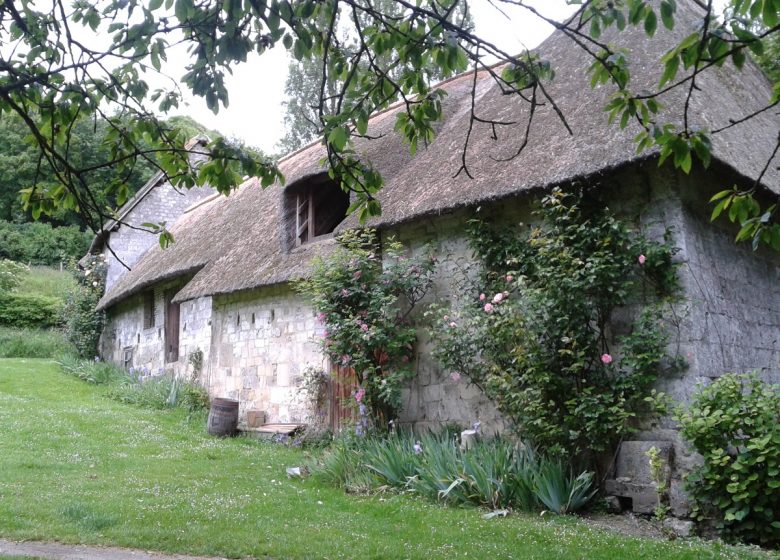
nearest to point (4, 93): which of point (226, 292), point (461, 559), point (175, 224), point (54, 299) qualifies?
point (461, 559)

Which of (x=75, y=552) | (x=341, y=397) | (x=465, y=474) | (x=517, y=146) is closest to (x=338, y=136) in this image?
(x=75, y=552)

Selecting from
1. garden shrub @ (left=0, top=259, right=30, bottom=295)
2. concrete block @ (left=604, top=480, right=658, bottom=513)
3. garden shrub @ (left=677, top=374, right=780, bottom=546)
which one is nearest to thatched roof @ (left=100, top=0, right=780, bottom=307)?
garden shrub @ (left=677, top=374, right=780, bottom=546)

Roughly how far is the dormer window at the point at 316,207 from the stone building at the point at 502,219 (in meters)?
0.02

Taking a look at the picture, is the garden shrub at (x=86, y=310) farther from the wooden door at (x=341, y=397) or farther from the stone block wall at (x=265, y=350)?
the wooden door at (x=341, y=397)

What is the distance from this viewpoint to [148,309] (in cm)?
1772

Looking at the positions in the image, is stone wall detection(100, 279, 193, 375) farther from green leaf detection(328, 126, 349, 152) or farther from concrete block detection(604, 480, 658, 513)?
green leaf detection(328, 126, 349, 152)

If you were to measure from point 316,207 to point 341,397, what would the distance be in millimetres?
3631

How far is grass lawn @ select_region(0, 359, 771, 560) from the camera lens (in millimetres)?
4980

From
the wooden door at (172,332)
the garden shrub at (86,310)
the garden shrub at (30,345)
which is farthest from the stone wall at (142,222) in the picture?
the wooden door at (172,332)

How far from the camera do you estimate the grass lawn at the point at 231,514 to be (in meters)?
4.98

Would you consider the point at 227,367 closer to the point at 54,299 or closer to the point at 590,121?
the point at 590,121

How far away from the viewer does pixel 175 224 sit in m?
20.1

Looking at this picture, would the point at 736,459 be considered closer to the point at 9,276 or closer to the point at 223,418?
the point at 223,418

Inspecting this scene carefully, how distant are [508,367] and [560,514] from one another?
1.55 meters
